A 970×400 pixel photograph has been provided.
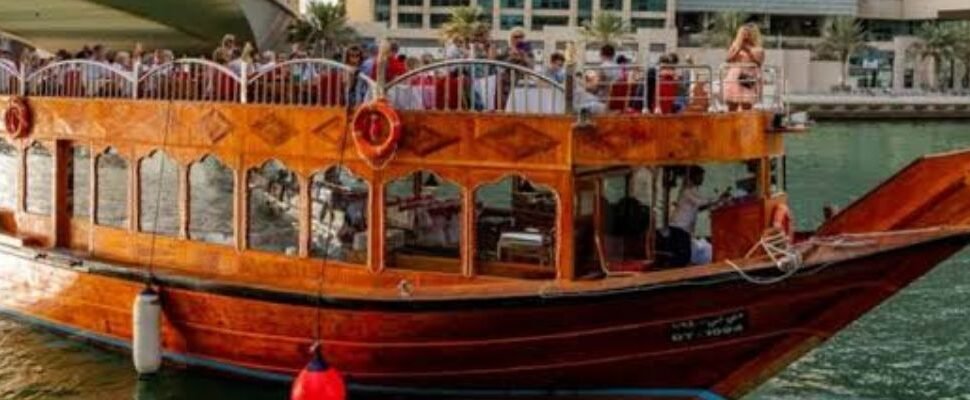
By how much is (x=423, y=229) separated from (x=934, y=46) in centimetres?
9738

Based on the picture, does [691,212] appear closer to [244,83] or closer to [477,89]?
[477,89]

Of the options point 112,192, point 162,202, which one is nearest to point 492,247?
point 162,202

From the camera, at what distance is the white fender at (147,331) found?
40.2ft

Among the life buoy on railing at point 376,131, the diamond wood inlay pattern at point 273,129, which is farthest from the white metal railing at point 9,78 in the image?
the life buoy on railing at point 376,131

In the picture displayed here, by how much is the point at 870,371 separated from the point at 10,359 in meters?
9.18

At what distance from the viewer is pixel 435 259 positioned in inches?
448

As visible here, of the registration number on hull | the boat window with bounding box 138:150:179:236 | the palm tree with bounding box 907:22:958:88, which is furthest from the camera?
the palm tree with bounding box 907:22:958:88

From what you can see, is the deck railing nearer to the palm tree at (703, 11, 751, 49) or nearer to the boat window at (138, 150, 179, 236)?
the boat window at (138, 150, 179, 236)

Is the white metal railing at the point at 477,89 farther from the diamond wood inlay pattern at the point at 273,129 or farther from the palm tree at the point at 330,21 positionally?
the palm tree at the point at 330,21

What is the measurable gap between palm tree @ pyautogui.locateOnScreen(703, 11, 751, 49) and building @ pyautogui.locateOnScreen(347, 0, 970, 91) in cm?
149

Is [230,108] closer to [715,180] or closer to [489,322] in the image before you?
[489,322]

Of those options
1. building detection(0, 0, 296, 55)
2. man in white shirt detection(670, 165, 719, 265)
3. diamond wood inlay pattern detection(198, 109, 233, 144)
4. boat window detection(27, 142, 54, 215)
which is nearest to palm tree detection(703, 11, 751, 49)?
building detection(0, 0, 296, 55)

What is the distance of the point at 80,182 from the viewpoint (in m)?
14.8

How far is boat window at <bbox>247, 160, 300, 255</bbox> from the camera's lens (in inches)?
477
